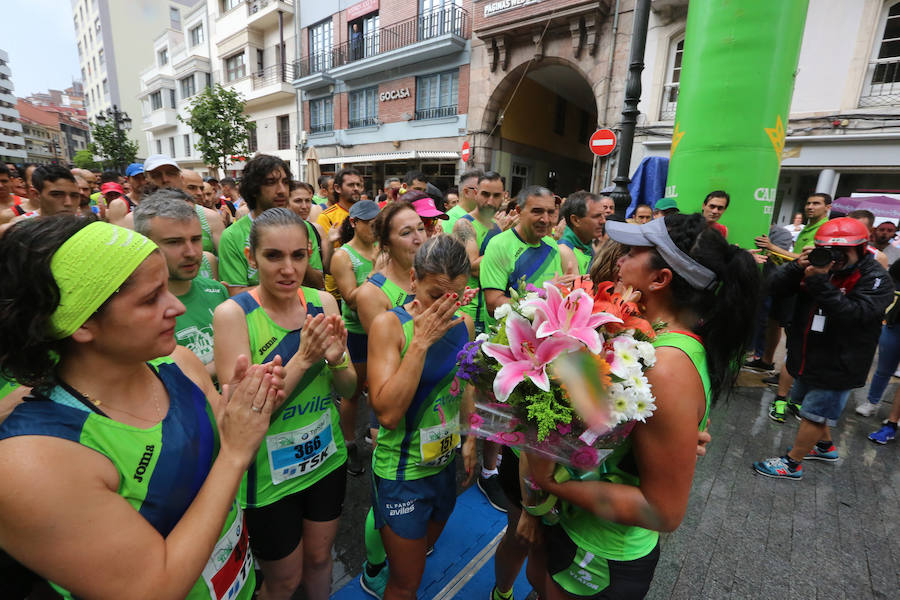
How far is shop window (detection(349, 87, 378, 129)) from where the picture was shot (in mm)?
18734

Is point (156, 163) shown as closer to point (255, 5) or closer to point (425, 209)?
point (425, 209)

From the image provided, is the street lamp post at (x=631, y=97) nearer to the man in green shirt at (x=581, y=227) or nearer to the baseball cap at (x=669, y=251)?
the man in green shirt at (x=581, y=227)

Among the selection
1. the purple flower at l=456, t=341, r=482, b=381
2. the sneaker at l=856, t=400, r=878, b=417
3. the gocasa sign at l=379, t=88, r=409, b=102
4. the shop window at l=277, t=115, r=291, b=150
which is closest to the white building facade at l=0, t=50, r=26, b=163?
the shop window at l=277, t=115, r=291, b=150

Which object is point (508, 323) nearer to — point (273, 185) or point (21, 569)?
point (21, 569)

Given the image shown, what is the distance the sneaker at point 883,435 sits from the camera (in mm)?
4070

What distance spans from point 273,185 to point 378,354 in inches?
97.3

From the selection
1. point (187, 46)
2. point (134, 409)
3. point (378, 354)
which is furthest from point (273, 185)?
point (187, 46)

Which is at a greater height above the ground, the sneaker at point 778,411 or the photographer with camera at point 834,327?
the photographer with camera at point 834,327

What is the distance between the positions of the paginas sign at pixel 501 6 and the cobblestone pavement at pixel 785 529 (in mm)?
13976

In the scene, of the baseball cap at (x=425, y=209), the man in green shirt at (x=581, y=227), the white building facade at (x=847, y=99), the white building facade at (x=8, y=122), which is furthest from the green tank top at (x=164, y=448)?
the white building facade at (x=8, y=122)

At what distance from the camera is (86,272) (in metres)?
1.03

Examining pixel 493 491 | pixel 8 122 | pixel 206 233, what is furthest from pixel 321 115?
pixel 8 122

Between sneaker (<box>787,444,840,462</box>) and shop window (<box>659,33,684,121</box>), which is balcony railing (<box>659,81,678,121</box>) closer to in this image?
shop window (<box>659,33,684,121</box>)

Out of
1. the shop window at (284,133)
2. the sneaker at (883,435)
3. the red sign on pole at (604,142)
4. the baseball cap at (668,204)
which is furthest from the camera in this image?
the shop window at (284,133)
